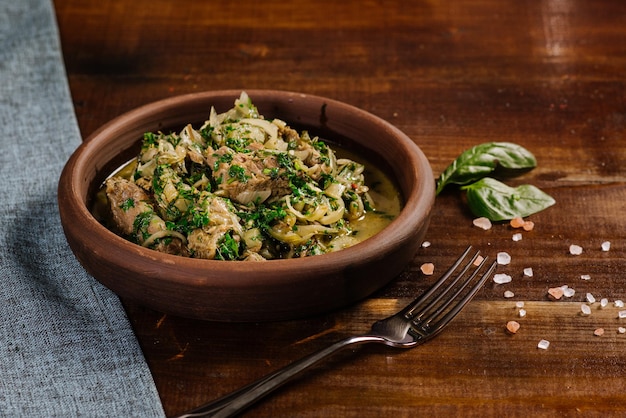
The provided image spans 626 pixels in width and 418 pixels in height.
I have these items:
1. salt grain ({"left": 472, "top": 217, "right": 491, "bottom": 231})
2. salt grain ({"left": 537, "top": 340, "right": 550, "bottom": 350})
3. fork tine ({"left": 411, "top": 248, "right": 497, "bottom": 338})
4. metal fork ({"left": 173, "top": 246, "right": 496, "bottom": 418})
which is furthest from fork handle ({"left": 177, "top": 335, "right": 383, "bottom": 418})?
salt grain ({"left": 472, "top": 217, "right": 491, "bottom": 231})

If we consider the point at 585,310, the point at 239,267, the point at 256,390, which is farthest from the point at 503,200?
the point at 256,390

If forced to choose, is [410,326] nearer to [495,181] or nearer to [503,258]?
[503,258]

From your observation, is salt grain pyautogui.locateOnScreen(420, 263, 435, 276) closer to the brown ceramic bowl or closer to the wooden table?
the wooden table

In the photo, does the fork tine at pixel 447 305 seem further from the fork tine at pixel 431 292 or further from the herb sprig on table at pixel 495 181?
the herb sprig on table at pixel 495 181

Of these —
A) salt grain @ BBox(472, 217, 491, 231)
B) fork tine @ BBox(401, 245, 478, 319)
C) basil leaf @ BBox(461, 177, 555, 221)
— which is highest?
fork tine @ BBox(401, 245, 478, 319)

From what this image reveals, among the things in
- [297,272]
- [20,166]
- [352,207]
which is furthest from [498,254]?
[20,166]
